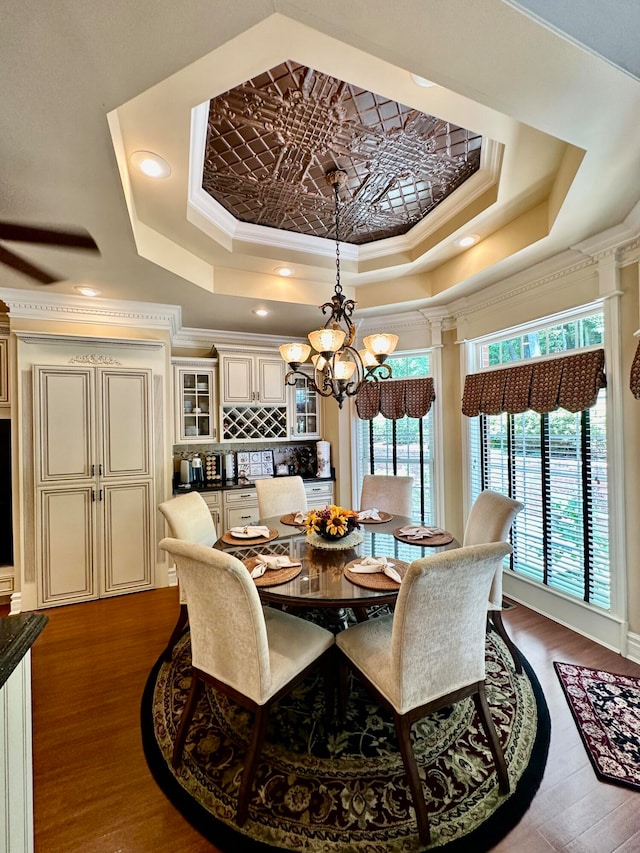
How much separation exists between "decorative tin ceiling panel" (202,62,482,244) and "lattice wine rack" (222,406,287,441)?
2.17 m

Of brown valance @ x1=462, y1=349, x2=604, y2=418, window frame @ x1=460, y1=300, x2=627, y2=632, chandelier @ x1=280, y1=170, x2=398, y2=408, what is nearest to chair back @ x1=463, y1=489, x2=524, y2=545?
window frame @ x1=460, y1=300, x2=627, y2=632

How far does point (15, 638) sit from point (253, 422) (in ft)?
11.5

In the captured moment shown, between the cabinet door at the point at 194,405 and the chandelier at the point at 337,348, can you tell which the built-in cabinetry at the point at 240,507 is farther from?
the chandelier at the point at 337,348

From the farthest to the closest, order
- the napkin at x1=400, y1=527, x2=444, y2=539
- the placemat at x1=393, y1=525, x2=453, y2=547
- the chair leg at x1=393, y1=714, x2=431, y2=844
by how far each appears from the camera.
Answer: the napkin at x1=400, y1=527, x2=444, y2=539, the placemat at x1=393, y1=525, x2=453, y2=547, the chair leg at x1=393, y1=714, x2=431, y2=844

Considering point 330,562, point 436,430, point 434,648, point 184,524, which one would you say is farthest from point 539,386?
point 184,524

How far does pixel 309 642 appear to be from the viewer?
5.81 feet

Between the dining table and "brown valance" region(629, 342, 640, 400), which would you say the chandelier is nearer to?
the dining table

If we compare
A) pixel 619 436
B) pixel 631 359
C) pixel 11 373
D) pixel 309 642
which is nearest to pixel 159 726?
pixel 309 642

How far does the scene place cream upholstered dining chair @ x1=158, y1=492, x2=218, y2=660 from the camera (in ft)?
7.83

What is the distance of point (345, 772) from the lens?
5.31 ft

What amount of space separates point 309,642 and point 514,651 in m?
1.43

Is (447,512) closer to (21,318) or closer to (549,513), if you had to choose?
(549,513)

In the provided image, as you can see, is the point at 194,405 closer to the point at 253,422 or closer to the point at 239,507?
the point at 253,422

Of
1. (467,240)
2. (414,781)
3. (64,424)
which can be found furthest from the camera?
(64,424)
